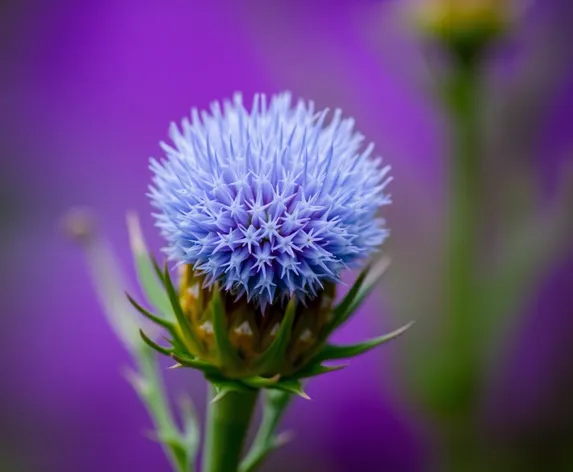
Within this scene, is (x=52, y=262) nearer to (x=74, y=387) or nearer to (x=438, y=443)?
(x=74, y=387)

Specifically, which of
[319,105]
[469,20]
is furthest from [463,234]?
[319,105]

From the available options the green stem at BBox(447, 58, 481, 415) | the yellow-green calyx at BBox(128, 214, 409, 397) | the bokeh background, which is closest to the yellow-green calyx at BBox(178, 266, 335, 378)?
the yellow-green calyx at BBox(128, 214, 409, 397)

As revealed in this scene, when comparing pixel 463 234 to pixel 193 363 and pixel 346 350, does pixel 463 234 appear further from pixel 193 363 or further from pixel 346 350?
pixel 193 363

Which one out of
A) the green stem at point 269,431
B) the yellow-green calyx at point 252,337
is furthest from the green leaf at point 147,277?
the green stem at point 269,431

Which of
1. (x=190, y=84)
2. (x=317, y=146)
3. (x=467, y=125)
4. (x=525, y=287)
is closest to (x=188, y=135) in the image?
(x=317, y=146)

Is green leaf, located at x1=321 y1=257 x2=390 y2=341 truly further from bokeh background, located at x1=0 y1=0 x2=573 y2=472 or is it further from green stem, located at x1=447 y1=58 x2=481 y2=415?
bokeh background, located at x1=0 y1=0 x2=573 y2=472
